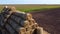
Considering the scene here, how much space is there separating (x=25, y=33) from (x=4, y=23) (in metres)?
3.79

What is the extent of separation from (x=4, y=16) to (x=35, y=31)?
3980mm

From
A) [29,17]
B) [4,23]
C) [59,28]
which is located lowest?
[59,28]

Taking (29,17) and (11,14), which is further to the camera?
(11,14)

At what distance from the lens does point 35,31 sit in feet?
29.1

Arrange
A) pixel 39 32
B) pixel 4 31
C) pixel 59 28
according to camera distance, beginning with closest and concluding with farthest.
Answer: pixel 39 32
pixel 4 31
pixel 59 28

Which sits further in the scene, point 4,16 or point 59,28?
point 59,28

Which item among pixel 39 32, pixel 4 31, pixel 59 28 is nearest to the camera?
pixel 39 32

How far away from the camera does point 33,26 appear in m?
8.92

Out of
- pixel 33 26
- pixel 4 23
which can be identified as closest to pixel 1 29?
pixel 4 23

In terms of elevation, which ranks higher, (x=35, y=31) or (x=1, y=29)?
(x=35, y=31)

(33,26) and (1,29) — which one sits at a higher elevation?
(33,26)

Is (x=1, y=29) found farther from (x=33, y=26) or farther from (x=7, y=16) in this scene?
(x=33, y=26)

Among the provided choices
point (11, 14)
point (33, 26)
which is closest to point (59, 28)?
point (11, 14)

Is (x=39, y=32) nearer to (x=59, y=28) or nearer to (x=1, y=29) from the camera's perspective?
(x=1, y=29)
